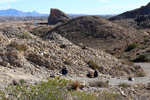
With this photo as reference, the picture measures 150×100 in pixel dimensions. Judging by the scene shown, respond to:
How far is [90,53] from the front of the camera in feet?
58.2

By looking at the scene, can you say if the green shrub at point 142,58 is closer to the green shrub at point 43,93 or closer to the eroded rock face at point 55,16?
the green shrub at point 43,93

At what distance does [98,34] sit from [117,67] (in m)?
22.0

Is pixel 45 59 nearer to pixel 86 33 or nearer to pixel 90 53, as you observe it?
pixel 90 53

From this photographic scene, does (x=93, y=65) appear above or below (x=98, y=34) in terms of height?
above

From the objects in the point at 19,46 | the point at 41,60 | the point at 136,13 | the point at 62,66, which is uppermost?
the point at 136,13

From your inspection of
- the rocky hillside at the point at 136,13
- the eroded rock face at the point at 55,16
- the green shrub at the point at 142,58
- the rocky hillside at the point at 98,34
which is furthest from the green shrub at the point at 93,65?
the eroded rock face at the point at 55,16

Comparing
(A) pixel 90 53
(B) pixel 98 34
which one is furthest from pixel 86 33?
(A) pixel 90 53

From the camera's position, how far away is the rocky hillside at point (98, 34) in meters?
34.8

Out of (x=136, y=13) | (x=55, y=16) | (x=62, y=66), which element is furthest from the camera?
(x=55, y=16)

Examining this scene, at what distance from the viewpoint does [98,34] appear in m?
38.2

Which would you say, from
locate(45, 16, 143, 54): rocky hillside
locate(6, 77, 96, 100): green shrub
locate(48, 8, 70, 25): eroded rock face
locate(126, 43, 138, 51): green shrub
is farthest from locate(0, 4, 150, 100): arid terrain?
locate(48, 8, 70, 25): eroded rock face

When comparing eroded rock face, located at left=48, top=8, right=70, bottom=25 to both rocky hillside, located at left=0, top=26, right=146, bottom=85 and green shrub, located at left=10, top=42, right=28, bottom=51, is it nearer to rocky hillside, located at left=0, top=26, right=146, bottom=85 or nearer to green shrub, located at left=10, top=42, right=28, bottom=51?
rocky hillside, located at left=0, top=26, right=146, bottom=85

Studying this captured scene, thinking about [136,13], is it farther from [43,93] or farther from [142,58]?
[43,93]

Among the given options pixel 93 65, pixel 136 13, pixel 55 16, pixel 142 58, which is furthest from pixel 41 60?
pixel 55 16
